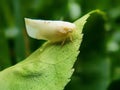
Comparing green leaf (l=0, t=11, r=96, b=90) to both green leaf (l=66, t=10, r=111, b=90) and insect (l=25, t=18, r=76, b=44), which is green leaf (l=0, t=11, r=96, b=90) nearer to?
insect (l=25, t=18, r=76, b=44)

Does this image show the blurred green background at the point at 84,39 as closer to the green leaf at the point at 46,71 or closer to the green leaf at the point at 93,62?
the green leaf at the point at 93,62

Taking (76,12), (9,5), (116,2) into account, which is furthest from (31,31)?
(116,2)

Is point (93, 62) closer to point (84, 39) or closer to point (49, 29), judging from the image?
point (84, 39)

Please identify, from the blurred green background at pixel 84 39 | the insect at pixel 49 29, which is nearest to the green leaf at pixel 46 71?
the insect at pixel 49 29

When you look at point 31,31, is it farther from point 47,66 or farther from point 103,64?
point 103,64

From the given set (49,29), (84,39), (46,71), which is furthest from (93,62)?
(46,71)

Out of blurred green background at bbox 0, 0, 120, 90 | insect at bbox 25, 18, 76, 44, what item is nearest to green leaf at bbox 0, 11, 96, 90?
insect at bbox 25, 18, 76, 44
